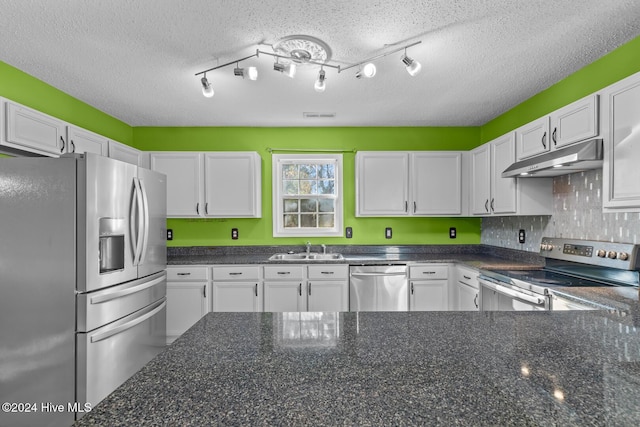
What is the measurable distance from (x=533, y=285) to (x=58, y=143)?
363 centimetres

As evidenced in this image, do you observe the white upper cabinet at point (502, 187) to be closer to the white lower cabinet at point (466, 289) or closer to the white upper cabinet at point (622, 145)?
the white lower cabinet at point (466, 289)

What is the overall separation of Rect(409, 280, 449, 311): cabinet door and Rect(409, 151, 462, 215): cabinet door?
802 mm

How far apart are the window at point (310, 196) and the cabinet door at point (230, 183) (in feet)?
1.44

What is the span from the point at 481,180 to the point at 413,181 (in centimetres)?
69

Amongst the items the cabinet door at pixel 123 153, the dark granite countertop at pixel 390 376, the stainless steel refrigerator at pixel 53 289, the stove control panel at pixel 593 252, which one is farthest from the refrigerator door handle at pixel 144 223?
the stove control panel at pixel 593 252

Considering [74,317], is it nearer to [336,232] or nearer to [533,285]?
[336,232]

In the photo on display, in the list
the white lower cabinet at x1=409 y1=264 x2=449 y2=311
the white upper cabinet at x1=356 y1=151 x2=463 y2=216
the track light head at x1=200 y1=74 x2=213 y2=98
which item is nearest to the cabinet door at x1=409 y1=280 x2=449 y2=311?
the white lower cabinet at x1=409 y1=264 x2=449 y2=311

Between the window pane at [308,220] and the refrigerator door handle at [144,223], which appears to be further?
the window pane at [308,220]

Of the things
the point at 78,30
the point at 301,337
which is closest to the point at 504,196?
the point at 301,337

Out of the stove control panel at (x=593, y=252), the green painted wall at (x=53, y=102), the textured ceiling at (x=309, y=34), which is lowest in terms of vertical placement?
the stove control panel at (x=593, y=252)

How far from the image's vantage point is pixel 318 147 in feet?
12.5

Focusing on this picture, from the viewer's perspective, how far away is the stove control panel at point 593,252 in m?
1.89

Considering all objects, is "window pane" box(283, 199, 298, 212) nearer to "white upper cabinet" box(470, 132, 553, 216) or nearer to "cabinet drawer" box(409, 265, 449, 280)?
"cabinet drawer" box(409, 265, 449, 280)

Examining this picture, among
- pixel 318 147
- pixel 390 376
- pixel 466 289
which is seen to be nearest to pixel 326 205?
pixel 318 147
